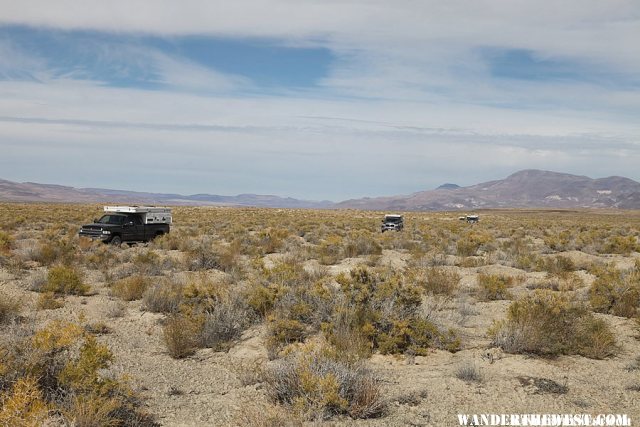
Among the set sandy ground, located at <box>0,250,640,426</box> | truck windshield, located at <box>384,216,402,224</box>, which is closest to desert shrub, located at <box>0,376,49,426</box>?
sandy ground, located at <box>0,250,640,426</box>

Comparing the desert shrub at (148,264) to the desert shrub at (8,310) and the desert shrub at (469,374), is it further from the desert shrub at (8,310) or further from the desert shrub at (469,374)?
the desert shrub at (469,374)

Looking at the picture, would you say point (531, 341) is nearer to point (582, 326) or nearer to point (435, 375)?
point (582, 326)

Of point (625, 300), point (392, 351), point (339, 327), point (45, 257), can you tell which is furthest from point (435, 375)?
point (45, 257)

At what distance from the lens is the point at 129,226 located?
22359 mm

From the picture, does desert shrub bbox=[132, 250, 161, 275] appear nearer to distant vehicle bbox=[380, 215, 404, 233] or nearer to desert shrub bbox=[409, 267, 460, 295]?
desert shrub bbox=[409, 267, 460, 295]

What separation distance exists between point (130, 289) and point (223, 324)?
3.99 m

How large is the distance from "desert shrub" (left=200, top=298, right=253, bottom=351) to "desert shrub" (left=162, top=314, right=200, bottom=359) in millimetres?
148

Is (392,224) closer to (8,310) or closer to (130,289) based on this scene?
(130,289)

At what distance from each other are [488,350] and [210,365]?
449 centimetres

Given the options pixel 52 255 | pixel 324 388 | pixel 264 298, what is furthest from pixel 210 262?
pixel 324 388

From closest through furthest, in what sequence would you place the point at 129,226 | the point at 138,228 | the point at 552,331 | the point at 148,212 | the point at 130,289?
the point at 552,331
the point at 130,289
the point at 129,226
the point at 138,228
the point at 148,212

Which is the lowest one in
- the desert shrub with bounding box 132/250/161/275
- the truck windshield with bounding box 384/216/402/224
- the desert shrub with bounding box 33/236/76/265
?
the desert shrub with bounding box 132/250/161/275

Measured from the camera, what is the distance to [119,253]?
18734 millimetres

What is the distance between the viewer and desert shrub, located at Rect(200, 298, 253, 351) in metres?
8.42
